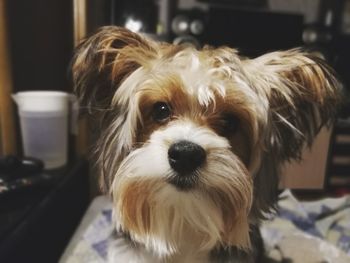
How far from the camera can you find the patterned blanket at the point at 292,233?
4.82 feet

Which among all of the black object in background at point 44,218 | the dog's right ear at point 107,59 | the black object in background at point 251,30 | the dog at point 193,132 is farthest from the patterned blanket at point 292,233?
the black object in background at point 251,30

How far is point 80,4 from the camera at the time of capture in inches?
79.9

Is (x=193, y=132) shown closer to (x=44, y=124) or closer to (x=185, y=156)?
(x=185, y=156)

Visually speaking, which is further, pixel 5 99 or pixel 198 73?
pixel 5 99

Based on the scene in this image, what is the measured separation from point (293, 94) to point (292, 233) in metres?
0.78

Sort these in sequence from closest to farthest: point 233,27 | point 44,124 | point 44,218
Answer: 1. point 44,218
2. point 44,124
3. point 233,27

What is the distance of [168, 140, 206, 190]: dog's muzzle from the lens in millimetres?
863

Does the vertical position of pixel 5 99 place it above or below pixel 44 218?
above

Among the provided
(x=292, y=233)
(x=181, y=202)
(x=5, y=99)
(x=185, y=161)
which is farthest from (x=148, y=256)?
(x=5, y=99)

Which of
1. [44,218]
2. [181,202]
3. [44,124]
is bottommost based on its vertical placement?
[44,218]

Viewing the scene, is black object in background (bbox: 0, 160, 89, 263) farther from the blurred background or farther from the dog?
the blurred background

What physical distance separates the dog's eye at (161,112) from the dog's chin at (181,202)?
104 mm

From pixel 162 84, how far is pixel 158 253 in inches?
18.2

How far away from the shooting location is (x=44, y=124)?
72.8 inches
